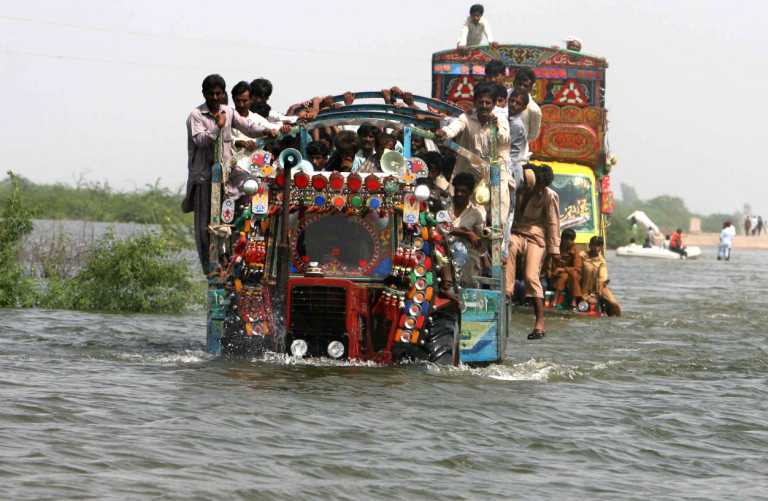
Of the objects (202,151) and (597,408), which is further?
(202,151)

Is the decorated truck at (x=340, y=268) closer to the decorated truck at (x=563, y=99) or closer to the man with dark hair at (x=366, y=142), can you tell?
the man with dark hair at (x=366, y=142)

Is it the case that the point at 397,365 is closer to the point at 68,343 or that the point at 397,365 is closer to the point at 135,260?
the point at 68,343

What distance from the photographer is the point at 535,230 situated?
1586cm

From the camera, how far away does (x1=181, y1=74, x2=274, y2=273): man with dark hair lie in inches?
512

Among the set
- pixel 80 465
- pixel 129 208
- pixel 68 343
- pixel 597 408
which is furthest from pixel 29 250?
pixel 129 208

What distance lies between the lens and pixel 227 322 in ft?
41.0

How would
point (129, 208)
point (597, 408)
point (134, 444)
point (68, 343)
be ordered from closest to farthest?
point (134, 444) → point (597, 408) → point (68, 343) → point (129, 208)

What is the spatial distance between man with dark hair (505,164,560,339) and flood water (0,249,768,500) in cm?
64

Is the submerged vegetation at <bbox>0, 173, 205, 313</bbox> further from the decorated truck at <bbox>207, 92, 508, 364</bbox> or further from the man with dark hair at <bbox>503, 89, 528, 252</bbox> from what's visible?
the decorated truck at <bbox>207, 92, 508, 364</bbox>

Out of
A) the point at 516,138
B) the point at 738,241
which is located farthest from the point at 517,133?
the point at 738,241

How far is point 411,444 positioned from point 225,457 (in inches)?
52.2

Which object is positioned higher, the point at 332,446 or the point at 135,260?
the point at 135,260

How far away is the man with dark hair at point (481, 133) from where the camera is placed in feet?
44.8

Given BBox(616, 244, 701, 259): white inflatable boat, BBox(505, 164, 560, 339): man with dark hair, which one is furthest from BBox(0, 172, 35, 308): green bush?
BBox(616, 244, 701, 259): white inflatable boat
